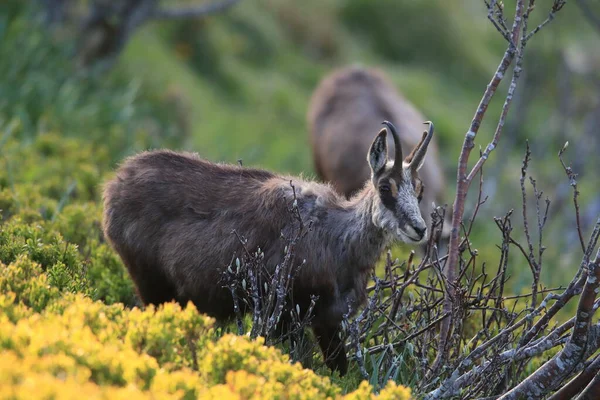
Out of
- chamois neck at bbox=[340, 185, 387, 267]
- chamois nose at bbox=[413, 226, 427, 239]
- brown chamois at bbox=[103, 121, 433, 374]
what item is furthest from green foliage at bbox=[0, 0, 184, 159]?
chamois nose at bbox=[413, 226, 427, 239]

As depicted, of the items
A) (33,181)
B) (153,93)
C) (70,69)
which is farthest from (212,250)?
(153,93)

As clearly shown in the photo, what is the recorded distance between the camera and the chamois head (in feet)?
15.5

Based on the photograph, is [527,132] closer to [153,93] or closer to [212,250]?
[153,93]

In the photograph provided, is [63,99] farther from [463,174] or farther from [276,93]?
[463,174]

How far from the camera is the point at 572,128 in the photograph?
59.6 ft

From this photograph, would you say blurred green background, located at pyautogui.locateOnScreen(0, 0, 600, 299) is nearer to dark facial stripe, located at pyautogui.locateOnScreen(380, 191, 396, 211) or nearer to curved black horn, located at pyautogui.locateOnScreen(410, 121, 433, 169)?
curved black horn, located at pyautogui.locateOnScreen(410, 121, 433, 169)

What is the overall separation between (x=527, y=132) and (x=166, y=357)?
15356 millimetres

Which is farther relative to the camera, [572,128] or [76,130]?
[572,128]

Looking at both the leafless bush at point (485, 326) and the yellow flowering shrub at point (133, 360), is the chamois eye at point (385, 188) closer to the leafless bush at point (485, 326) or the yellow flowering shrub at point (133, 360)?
the leafless bush at point (485, 326)

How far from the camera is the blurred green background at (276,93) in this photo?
29.2 ft

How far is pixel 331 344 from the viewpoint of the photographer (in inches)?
192

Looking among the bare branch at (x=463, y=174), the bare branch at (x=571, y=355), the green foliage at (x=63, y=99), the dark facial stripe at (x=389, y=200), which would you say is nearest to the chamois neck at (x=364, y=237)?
the dark facial stripe at (x=389, y=200)

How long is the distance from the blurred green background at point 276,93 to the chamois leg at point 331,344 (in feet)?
6.42

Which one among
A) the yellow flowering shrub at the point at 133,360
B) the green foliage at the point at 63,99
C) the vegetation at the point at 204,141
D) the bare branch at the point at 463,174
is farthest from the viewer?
the green foliage at the point at 63,99
